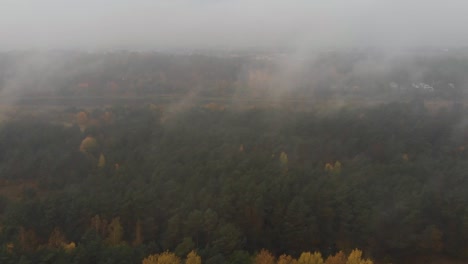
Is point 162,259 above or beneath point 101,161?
beneath

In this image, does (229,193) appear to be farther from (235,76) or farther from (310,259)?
(235,76)

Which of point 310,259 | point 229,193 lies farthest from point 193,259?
point 229,193

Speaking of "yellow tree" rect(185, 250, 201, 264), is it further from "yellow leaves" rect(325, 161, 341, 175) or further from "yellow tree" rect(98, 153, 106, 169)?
"yellow tree" rect(98, 153, 106, 169)

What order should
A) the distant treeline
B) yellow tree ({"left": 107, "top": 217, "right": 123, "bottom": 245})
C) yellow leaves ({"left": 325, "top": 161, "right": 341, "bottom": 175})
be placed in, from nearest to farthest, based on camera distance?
yellow tree ({"left": 107, "top": 217, "right": 123, "bottom": 245}) < yellow leaves ({"left": 325, "top": 161, "right": 341, "bottom": 175}) < the distant treeline

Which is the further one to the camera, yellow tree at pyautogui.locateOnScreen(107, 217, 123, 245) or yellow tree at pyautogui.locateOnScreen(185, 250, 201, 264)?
yellow tree at pyautogui.locateOnScreen(107, 217, 123, 245)

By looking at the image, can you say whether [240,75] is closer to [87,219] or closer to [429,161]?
[429,161]

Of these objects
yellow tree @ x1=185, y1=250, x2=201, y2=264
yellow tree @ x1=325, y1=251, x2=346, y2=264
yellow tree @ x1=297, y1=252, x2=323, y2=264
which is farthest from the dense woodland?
yellow tree @ x1=297, y1=252, x2=323, y2=264
